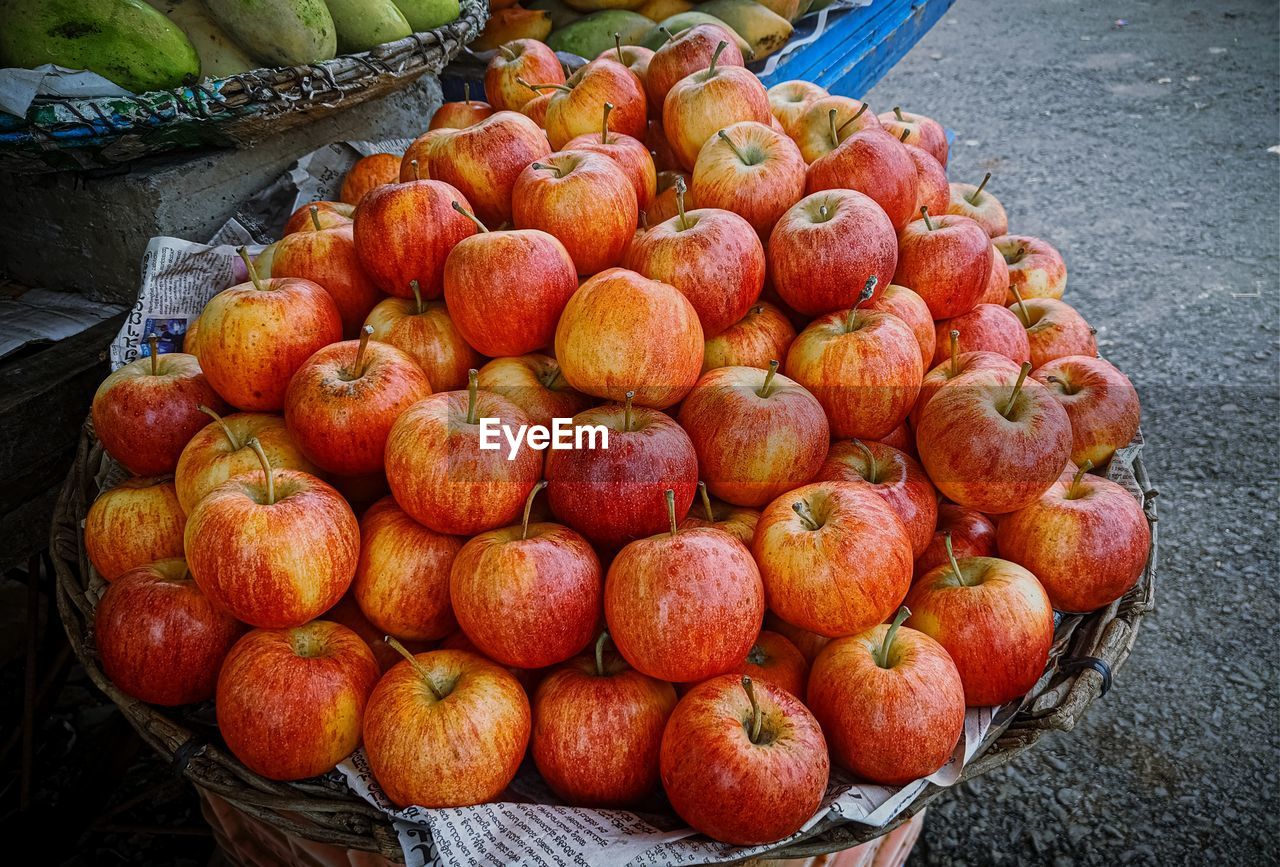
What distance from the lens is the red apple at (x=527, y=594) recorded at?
1332 millimetres

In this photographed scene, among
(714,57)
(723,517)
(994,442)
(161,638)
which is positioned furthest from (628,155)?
(161,638)

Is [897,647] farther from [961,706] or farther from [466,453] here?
[466,453]

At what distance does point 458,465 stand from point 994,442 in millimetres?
901

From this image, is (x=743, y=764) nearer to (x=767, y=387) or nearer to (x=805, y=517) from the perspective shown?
(x=805, y=517)

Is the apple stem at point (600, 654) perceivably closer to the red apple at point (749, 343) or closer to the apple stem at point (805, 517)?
the apple stem at point (805, 517)

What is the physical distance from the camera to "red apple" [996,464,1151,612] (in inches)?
62.7

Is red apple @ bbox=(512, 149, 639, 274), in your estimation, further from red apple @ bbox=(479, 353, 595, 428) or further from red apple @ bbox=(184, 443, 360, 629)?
red apple @ bbox=(184, 443, 360, 629)

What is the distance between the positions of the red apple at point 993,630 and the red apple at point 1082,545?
0.11 metres

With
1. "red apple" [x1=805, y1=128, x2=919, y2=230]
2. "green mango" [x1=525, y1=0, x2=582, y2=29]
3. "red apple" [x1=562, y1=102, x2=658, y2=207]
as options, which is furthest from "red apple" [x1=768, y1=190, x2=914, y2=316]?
"green mango" [x1=525, y1=0, x2=582, y2=29]

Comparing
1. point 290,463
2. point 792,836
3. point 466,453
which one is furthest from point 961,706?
point 290,463

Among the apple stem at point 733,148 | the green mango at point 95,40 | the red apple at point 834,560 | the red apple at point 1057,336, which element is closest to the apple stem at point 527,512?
the red apple at point 834,560

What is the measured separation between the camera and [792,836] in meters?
1.27

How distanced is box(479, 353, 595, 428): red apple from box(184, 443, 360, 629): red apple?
14.3 inches

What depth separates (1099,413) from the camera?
187 cm
